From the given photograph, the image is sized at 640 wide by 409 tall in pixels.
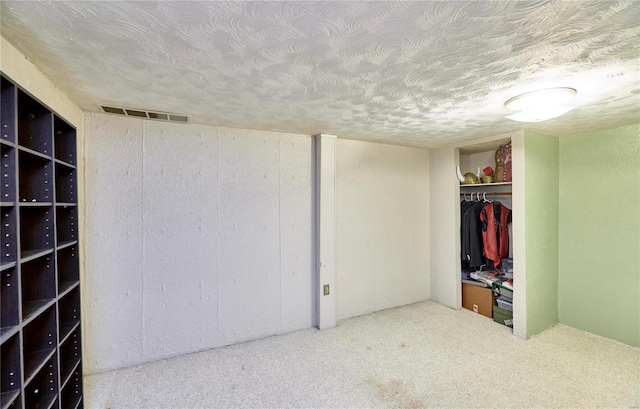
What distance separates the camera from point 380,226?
3604 mm

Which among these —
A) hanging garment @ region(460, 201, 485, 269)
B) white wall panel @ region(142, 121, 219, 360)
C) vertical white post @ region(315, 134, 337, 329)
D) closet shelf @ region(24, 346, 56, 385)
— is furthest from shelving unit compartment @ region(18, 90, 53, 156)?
hanging garment @ region(460, 201, 485, 269)

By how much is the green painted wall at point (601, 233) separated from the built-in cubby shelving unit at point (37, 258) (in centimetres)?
442

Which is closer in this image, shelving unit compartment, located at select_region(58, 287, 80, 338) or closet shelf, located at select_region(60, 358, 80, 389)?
closet shelf, located at select_region(60, 358, 80, 389)

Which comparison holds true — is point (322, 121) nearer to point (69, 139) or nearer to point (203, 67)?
point (203, 67)

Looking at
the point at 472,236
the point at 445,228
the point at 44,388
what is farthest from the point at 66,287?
the point at 472,236

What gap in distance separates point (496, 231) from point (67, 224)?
4108 millimetres

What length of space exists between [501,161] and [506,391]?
232 centimetres

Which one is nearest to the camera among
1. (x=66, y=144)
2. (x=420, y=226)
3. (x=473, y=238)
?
(x=66, y=144)

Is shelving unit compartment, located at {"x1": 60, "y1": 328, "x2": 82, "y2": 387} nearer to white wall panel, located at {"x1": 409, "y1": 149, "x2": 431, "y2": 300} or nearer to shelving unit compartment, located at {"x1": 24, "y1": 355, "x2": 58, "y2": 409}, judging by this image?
shelving unit compartment, located at {"x1": 24, "y1": 355, "x2": 58, "y2": 409}

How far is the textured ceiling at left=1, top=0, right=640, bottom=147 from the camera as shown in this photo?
41.4 inches

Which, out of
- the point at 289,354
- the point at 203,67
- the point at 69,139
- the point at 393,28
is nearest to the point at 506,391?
the point at 289,354

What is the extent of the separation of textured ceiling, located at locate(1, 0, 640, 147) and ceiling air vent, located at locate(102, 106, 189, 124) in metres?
0.11

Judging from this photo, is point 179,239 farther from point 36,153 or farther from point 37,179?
point 36,153

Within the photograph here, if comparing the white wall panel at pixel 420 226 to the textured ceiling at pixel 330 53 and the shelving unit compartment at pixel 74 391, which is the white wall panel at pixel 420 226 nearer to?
the textured ceiling at pixel 330 53
